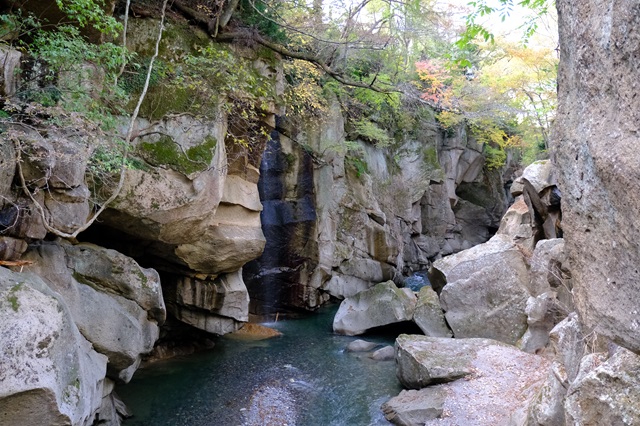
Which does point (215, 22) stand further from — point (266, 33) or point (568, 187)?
point (568, 187)

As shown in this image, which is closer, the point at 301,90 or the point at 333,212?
the point at 301,90

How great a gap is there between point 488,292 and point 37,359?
1135 centimetres

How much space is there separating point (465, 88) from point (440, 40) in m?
3.38

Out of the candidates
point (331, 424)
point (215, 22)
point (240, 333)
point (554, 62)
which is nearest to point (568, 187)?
point (331, 424)

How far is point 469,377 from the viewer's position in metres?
9.87

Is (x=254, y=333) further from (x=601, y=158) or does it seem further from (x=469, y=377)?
(x=601, y=158)

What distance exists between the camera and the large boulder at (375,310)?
1541 centimetres

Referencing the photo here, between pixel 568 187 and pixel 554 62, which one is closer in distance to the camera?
pixel 568 187

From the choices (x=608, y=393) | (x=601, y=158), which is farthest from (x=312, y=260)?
(x=601, y=158)

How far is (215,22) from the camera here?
460 inches

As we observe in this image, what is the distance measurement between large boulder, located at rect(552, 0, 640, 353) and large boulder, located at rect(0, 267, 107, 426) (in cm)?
566

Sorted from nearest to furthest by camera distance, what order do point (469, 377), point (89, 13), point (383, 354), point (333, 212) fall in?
point (89, 13)
point (469, 377)
point (383, 354)
point (333, 212)

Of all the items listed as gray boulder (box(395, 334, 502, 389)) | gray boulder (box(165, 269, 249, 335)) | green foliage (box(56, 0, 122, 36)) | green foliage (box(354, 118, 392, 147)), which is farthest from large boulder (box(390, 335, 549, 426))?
green foliage (box(354, 118, 392, 147))

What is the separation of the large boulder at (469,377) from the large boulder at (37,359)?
5.75 m
